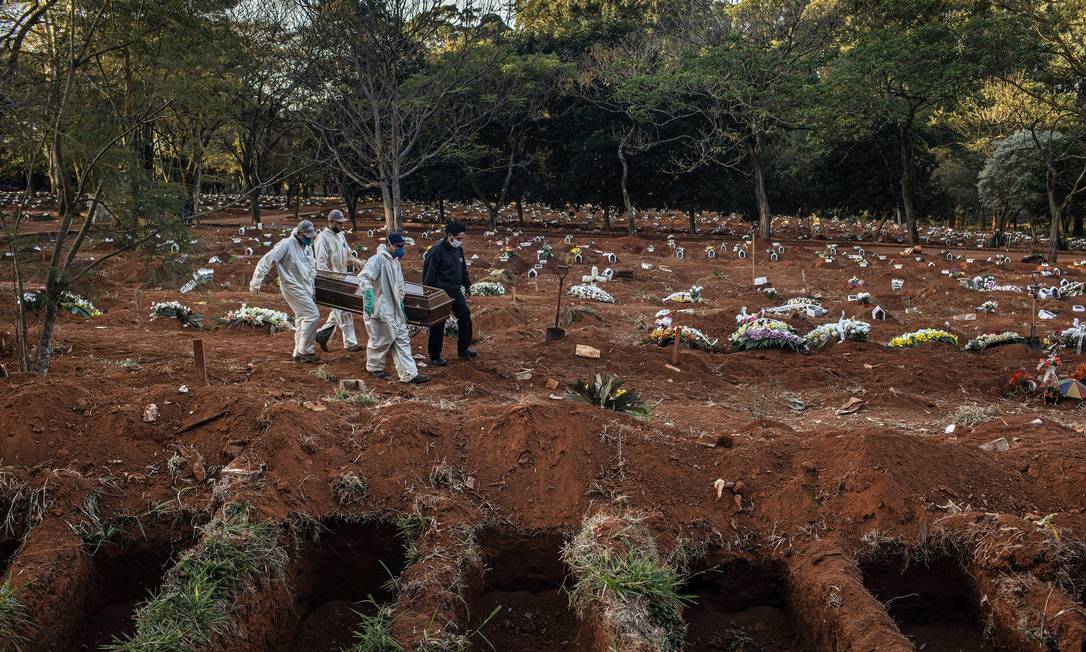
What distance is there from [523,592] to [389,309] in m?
3.69

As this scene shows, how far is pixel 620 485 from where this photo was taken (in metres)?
5.86

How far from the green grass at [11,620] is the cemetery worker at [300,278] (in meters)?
4.58

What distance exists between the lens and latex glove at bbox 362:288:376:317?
810 centimetres

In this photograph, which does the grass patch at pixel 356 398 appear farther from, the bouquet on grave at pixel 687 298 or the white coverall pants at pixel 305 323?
the bouquet on grave at pixel 687 298

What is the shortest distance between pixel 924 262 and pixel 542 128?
15.0m

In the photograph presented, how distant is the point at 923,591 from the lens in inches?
216

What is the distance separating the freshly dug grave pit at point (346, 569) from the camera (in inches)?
214

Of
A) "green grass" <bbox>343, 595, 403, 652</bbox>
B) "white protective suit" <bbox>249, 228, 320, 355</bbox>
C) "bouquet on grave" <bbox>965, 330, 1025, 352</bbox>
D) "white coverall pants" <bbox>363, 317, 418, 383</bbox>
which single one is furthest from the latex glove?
"bouquet on grave" <bbox>965, 330, 1025, 352</bbox>

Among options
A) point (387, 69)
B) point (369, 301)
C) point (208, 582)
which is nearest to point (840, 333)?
point (369, 301)

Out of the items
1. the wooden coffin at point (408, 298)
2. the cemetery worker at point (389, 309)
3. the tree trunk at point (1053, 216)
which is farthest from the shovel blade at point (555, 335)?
the tree trunk at point (1053, 216)

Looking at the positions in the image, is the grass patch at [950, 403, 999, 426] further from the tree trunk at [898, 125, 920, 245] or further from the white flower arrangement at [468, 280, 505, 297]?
the tree trunk at [898, 125, 920, 245]

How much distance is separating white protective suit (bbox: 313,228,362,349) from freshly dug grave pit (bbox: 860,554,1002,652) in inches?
247

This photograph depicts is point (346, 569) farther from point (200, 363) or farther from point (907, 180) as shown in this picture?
point (907, 180)

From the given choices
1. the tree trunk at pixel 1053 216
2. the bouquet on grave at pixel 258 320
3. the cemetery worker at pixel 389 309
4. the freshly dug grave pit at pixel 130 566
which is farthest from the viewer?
the tree trunk at pixel 1053 216
